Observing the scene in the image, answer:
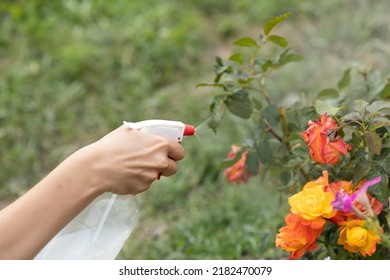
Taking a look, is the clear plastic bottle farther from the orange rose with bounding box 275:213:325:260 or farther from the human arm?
the orange rose with bounding box 275:213:325:260

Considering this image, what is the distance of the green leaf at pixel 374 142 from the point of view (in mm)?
1288

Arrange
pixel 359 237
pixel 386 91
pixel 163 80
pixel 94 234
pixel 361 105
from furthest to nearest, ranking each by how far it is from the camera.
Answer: pixel 163 80
pixel 386 91
pixel 94 234
pixel 361 105
pixel 359 237

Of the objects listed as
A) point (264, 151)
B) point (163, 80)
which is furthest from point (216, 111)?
point (163, 80)

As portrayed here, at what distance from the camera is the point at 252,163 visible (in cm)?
172

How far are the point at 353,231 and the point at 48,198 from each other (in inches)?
22.5

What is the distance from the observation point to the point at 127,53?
3.60m

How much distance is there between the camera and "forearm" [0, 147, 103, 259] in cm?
131

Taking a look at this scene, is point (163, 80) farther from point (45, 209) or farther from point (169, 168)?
point (45, 209)

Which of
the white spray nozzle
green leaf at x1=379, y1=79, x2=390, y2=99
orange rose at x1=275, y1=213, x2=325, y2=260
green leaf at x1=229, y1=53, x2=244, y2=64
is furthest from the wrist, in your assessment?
green leaf at x1=379, y1=79, x2=390, y2=99

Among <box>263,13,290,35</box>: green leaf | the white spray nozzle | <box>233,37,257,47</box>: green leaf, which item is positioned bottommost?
the white spray nozzle

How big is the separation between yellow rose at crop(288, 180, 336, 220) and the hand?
0.90ft

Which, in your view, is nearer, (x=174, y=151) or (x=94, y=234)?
(x=174, y=151)

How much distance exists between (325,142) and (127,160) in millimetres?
382

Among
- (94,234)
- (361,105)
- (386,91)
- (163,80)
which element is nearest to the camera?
(361,105)
